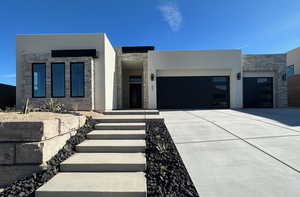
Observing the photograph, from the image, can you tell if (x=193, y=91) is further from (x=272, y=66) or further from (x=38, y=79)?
(x=38, y=79)

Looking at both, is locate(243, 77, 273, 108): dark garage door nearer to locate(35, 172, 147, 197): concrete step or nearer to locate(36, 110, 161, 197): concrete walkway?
locate(36, 110, 161, 197): concrete walkway

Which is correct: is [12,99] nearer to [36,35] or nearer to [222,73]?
[36,35]

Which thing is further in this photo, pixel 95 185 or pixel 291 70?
pixel 291 70

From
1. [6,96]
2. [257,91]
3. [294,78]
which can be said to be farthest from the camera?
[294,78]

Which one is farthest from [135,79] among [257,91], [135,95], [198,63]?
[257,91]

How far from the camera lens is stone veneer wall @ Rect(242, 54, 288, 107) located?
1121cm

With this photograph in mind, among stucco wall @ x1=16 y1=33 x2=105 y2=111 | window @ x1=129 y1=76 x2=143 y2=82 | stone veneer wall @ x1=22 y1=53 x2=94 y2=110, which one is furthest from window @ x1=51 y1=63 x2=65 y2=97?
window @ x1=129 y1=76 x2=143 y2=82

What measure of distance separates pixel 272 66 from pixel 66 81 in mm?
13122

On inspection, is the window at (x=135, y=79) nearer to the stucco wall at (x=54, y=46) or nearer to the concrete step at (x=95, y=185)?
the stucco wall at (x=54, y=46)

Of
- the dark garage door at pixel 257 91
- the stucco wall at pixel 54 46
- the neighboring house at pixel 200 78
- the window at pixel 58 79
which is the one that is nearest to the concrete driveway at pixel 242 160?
the stucco wall at pixel 54 46

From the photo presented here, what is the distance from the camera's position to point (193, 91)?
434 inches

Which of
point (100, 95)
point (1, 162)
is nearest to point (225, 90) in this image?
point (100, 95)

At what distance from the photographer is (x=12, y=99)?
9180 mm

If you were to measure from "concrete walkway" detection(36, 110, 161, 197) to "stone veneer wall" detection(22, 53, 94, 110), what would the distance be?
407 centimetres
